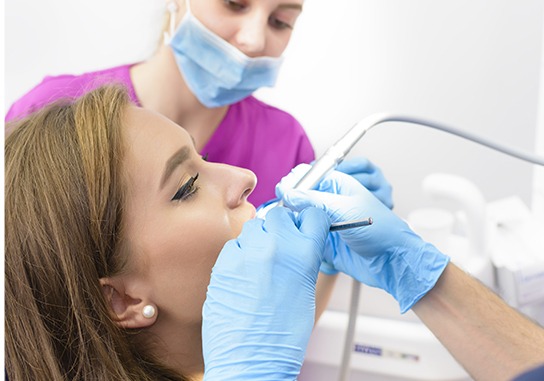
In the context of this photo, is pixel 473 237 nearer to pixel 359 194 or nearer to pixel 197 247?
pixel 359 194

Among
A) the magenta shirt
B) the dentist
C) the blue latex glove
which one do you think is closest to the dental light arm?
the blue latex glove

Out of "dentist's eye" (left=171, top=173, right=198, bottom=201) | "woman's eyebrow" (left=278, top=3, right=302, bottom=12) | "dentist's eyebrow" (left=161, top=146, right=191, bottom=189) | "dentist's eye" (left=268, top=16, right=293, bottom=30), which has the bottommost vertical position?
"dentist's eye" (left=171, top=173, right=198, bottom=201)

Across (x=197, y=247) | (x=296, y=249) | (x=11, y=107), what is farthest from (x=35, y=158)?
(x=11, y=107)

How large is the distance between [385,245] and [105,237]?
1.32ft

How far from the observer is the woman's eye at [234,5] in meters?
1.20

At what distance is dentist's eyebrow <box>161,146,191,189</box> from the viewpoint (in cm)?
94

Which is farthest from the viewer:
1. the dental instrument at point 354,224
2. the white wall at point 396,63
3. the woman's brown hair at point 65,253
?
the white wall at point 396,63

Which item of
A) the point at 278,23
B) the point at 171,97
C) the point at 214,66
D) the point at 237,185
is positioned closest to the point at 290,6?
the point at 278,23

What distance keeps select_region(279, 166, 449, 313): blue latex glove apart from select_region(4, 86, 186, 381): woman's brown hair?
0.25 m

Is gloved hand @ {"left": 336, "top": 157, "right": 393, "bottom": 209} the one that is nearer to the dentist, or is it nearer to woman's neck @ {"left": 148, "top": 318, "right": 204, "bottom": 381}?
the dentist

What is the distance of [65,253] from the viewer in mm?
894

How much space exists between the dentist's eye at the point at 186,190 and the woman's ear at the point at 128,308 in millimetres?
137

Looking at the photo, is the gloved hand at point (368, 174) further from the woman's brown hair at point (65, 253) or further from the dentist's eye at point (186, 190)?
the woman's brown hair at point (65, 253)

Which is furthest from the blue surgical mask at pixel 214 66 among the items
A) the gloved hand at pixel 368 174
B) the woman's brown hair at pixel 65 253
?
the woman's brown hair at pixel 65 253
